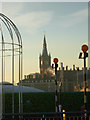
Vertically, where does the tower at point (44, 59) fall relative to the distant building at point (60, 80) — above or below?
above

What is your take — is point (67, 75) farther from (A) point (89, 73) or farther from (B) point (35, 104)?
(B) point (35, 104)

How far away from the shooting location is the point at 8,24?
30.9 ft

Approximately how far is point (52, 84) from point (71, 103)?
5534cm

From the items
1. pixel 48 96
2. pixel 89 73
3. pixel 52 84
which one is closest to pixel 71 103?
pixel 48 96

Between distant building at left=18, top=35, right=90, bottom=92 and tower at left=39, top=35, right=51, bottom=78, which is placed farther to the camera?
tower at left=39, top=35, right=51, bottom=78

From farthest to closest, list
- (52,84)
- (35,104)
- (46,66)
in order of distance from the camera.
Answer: (46,66) → (52,84) → (35,104)

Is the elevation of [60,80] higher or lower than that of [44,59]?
lower

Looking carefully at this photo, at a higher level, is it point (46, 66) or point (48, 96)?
point (46, 66)

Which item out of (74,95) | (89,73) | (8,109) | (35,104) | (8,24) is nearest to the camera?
(8,24)

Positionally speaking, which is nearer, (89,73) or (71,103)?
(71,103)

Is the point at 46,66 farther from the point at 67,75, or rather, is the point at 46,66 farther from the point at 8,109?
the point at 8,109

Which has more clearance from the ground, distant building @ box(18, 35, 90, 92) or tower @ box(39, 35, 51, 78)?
tower @ box(39, 35, 51, 78)

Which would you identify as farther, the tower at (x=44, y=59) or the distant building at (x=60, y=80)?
the tower at (x=44, y=59)

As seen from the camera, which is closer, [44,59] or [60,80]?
[60,80]
